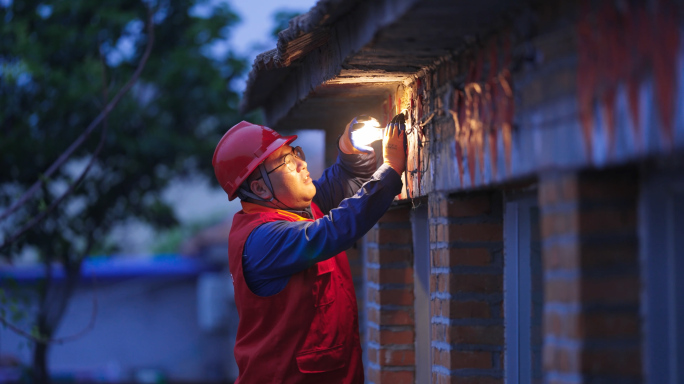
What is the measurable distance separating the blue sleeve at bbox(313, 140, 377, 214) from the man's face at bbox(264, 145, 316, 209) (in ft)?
1.21

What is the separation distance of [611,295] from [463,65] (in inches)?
45.0

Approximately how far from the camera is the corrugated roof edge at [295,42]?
2.81 m

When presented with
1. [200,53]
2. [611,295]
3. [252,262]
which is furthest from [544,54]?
[200,53]

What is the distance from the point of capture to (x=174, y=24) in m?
9.39

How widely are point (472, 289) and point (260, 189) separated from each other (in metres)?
1.18

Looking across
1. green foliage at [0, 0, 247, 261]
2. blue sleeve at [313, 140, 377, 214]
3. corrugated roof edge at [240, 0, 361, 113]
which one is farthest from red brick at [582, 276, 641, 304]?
green foliage at [0, 0, 247, 261]

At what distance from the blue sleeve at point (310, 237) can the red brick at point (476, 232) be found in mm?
295

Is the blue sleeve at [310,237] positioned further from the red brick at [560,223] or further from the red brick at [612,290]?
the red brick at [612,290]

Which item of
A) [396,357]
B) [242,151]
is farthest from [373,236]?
[242,151]

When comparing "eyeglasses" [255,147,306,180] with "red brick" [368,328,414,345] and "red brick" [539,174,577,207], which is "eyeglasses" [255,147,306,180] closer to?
"red brick" [368,328,414,345]

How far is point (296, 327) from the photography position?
3.56 meters

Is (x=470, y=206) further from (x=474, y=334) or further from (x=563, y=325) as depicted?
(x=563, y=325)

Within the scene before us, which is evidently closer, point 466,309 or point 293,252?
point 466,309

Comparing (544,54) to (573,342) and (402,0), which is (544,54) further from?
(573,342)
